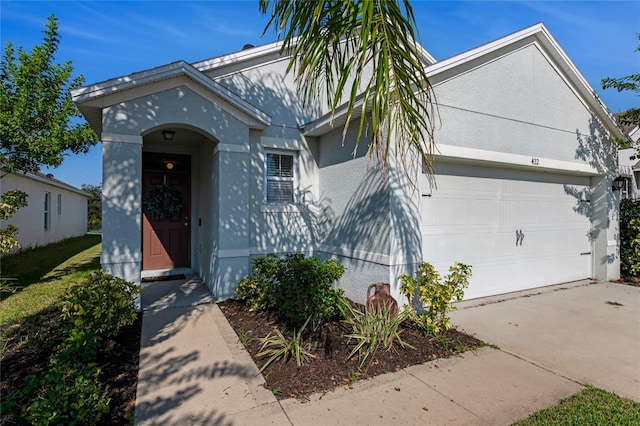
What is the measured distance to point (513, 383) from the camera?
344 centimetres

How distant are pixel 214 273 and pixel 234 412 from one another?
12.1 feet

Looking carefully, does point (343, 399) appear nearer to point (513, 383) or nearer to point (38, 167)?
point (513, 383)

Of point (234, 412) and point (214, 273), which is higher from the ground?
point (214, 273)

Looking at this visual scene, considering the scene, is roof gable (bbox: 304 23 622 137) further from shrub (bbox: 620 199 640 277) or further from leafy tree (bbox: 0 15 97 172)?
leafy tree (bbox: 0 15 97 172)

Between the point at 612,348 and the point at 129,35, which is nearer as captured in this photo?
the point at 612,348

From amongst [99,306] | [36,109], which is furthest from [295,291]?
[36,109]

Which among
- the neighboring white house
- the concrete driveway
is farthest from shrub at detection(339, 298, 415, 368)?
the neighboring white house

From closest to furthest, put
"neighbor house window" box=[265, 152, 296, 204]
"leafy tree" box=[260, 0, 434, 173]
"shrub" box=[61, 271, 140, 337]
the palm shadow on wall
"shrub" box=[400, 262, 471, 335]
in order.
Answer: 1. "leafy tree" box=[260, 0, 434, 173]
2. "shrub" box=[61, 271, 140, 337]
3. "shrub" box=[400, 262, 471, 335]
4. "neighbor house window" box=[265, 152, 296, 204]
5. the palm shadow on wall

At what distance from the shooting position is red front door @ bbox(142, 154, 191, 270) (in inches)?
313

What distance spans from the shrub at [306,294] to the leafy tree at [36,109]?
7.12 m

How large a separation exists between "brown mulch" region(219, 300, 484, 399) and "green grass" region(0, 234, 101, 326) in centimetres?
362

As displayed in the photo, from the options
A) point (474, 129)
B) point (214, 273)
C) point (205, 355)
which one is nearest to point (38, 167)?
point (214, 273)

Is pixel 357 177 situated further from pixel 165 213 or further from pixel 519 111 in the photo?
pixel 165 213

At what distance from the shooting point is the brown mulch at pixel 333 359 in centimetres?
337
